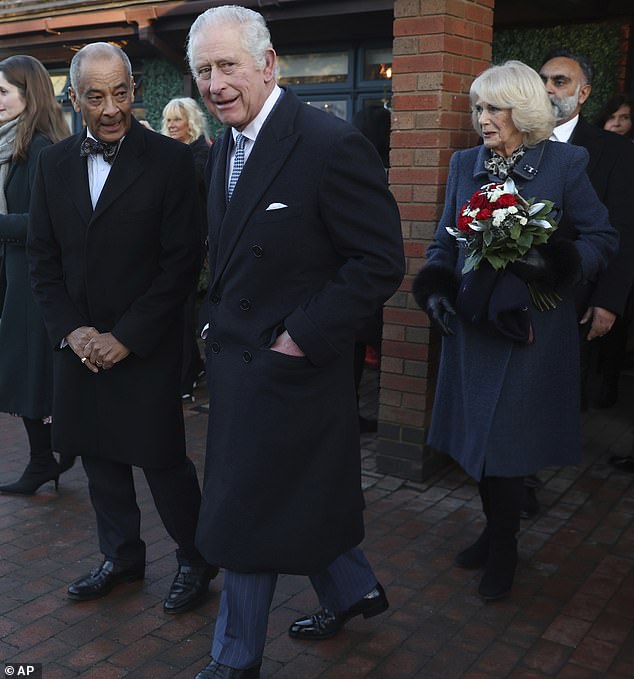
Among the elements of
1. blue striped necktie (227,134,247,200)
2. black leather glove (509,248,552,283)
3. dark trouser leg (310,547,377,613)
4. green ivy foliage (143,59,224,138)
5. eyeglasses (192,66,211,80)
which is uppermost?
green ivy foliage (143,59,224,138)

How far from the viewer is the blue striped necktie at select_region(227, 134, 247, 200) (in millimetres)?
2818

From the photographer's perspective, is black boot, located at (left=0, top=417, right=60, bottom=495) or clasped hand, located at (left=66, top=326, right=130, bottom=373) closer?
clasped hand, located at (left=66, top=326, right=130, bottom=373)

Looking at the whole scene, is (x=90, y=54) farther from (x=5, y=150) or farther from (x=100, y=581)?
(x=100, y=581)

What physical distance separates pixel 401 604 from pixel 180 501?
1.01 metres

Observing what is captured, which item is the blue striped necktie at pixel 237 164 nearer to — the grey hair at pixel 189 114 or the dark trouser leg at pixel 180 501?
the dark trouser leg at pixel 180 501

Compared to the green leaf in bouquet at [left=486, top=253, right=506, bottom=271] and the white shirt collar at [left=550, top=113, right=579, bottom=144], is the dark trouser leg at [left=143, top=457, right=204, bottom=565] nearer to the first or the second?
the green leaf in bouquet at [left=486, top=253, right=506, bottom=271]

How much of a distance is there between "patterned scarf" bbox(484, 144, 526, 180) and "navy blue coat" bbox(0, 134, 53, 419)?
92.2 inches

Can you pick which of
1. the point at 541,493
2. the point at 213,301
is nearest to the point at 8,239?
the point at 213,301

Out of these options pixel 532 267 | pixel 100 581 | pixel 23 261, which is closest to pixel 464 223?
pixel 532 267

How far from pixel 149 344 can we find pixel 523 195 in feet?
5.23

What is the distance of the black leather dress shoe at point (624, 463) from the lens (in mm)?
5238

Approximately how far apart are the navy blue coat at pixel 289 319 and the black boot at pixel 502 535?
3.34 ft

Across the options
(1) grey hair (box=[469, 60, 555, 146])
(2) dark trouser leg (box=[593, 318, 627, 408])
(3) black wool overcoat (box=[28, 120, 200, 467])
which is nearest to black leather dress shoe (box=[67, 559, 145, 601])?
(3) black wool overcoat (box=[28, 120, 200, 467])

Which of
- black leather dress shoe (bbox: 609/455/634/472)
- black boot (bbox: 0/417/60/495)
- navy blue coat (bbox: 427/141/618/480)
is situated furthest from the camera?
black leather dress shoe (bbox: 609/455/634/472)
